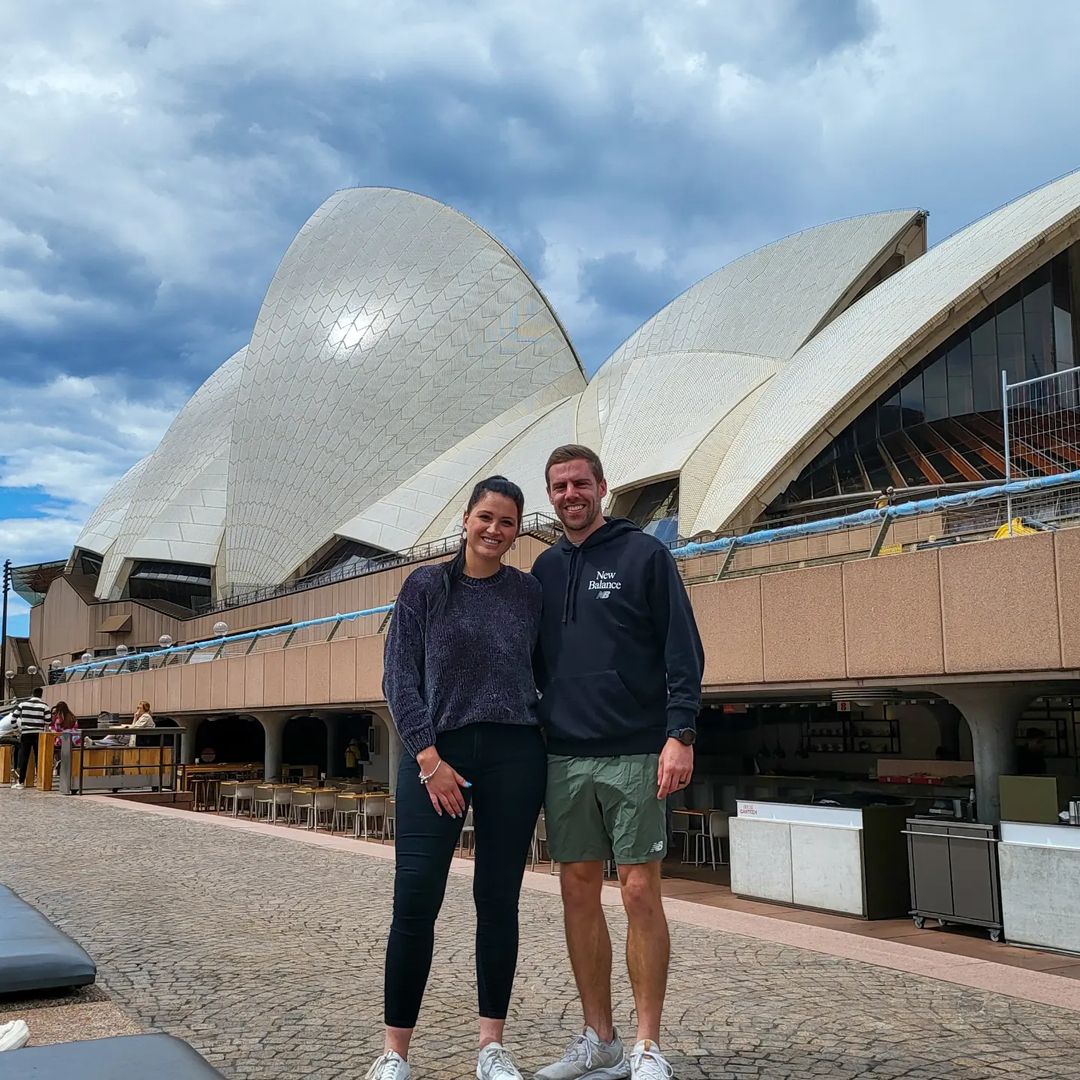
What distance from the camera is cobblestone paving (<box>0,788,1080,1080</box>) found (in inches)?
135

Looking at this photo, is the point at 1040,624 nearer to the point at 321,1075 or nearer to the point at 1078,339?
the point at 321,1075

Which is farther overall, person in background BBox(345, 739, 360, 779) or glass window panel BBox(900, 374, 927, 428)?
person in background BBox(345, 739, 360, 779)

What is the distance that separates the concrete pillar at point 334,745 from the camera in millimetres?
23372

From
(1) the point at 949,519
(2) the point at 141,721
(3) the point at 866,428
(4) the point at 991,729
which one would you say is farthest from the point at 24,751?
(1) the point at 949,519

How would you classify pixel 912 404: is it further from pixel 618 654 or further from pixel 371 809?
pixel 618 654

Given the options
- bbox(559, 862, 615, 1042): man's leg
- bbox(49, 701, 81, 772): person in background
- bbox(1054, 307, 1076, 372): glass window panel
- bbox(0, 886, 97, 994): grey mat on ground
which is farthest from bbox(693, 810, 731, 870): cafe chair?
bbox(1054, 307, 1076, 372): glass window panel

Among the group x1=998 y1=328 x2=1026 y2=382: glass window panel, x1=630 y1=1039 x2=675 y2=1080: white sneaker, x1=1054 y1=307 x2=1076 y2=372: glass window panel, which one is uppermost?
x1=1054 y1=307 x2=1076 y2=372: glass window panel

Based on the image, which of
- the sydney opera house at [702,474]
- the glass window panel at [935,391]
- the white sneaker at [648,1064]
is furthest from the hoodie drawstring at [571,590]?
the glass window panel at [935,391]

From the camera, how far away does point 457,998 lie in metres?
4.37

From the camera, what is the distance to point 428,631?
123 inches

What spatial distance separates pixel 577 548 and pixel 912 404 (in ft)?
60.8

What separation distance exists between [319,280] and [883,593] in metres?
33.5

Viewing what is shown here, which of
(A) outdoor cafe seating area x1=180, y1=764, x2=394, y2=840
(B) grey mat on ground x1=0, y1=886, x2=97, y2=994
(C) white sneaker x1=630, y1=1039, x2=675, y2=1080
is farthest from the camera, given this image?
(A) outdoor cafe seating area x1=180, y1=764, x2=394, y2=840

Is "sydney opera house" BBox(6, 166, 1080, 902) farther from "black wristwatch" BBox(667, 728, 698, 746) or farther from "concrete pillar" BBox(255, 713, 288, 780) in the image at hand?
"black wristwatch" BBox(667, 728, 698, 746)
